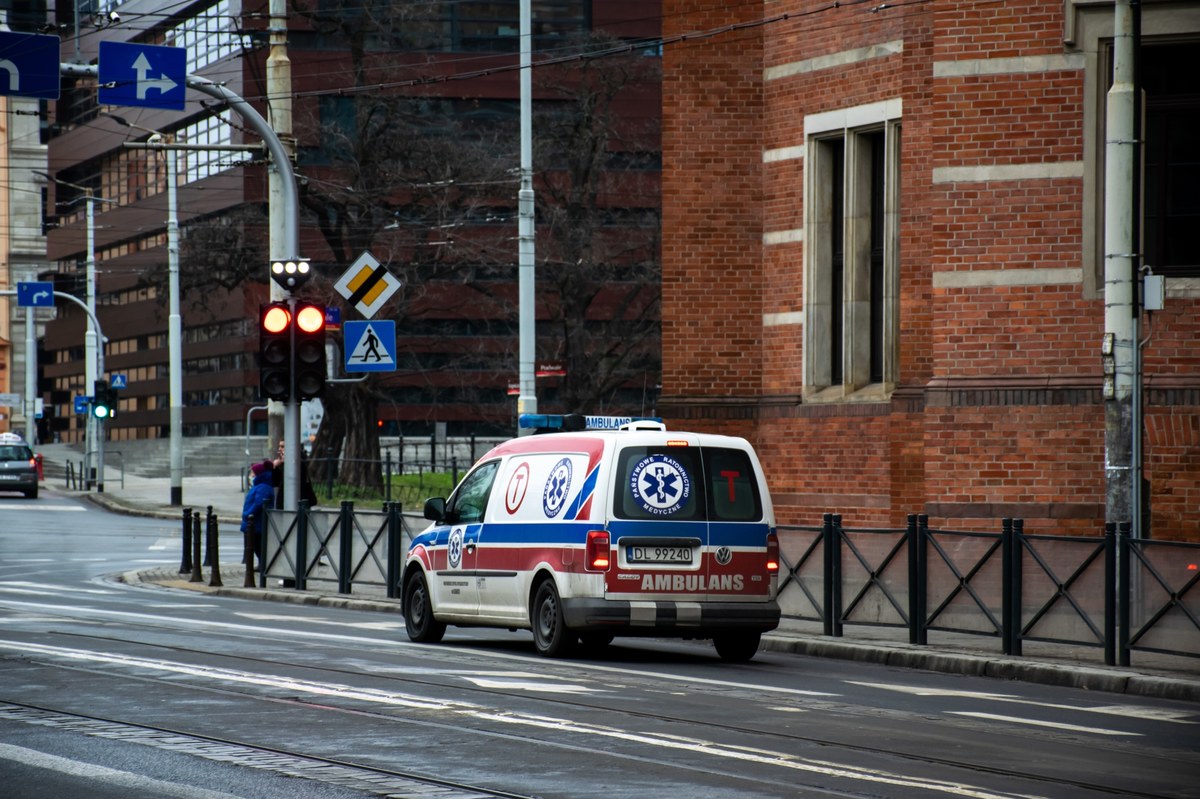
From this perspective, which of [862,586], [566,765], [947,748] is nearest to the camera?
[566,765]

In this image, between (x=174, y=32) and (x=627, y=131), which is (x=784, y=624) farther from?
(x=174, y=32)

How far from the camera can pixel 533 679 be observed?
523 inches

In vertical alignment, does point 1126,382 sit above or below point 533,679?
above

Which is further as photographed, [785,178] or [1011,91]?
[785,178]

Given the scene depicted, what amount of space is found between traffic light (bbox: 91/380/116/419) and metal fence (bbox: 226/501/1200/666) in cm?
3652

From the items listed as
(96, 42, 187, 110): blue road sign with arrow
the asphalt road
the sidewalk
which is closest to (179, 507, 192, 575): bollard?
the sidewalk

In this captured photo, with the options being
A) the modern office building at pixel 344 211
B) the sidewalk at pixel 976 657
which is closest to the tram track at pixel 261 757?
the sidewalk at pixel 976 657

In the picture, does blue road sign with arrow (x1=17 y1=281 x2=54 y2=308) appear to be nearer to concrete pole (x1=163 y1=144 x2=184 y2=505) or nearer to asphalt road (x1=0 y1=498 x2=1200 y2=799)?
concrete pole (x1=163 y1=144 x2=184 y2=505)

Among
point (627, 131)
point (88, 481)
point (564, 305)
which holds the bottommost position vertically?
point (88, 481)

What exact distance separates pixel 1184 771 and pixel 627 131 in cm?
5012

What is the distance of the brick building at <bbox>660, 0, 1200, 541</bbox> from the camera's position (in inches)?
779

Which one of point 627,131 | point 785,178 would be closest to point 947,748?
point 785,178

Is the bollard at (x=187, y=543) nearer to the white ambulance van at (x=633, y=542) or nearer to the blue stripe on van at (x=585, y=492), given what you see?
the white ambulance van at (x=633, y=542)

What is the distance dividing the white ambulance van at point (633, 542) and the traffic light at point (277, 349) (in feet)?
22.8
